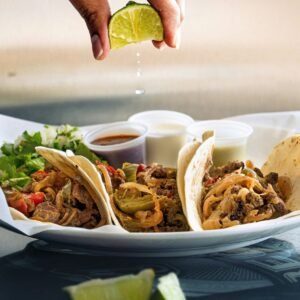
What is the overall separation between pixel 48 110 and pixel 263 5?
1.10m

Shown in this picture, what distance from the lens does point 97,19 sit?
205 cm

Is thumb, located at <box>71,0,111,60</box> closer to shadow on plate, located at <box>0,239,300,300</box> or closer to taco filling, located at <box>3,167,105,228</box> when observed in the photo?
taco filling, located at <box>3,167,105,228</box>

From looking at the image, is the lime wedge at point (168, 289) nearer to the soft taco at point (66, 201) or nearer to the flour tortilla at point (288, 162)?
the soft taco at point (66, 201)

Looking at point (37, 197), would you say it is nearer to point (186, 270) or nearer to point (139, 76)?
point (186, 270)

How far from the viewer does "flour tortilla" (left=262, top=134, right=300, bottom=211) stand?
179cm

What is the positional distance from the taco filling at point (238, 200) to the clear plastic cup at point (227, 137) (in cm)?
36

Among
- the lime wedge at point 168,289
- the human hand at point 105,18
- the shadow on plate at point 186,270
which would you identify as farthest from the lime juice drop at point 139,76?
the lime wedge at point 168,289

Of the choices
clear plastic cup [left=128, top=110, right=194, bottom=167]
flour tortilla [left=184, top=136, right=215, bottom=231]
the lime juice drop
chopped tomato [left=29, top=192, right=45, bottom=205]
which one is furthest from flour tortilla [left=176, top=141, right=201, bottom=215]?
the lime juice drop

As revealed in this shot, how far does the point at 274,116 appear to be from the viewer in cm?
228

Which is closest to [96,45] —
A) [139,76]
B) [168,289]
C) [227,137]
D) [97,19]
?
[97,19]

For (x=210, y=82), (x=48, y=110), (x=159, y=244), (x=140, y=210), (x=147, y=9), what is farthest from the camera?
(x=210, y=82)

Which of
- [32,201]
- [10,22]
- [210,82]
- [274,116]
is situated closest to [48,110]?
[10,22]

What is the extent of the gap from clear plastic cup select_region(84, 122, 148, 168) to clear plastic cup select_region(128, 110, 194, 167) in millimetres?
36

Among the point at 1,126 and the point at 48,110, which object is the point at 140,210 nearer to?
the point at 1,126
